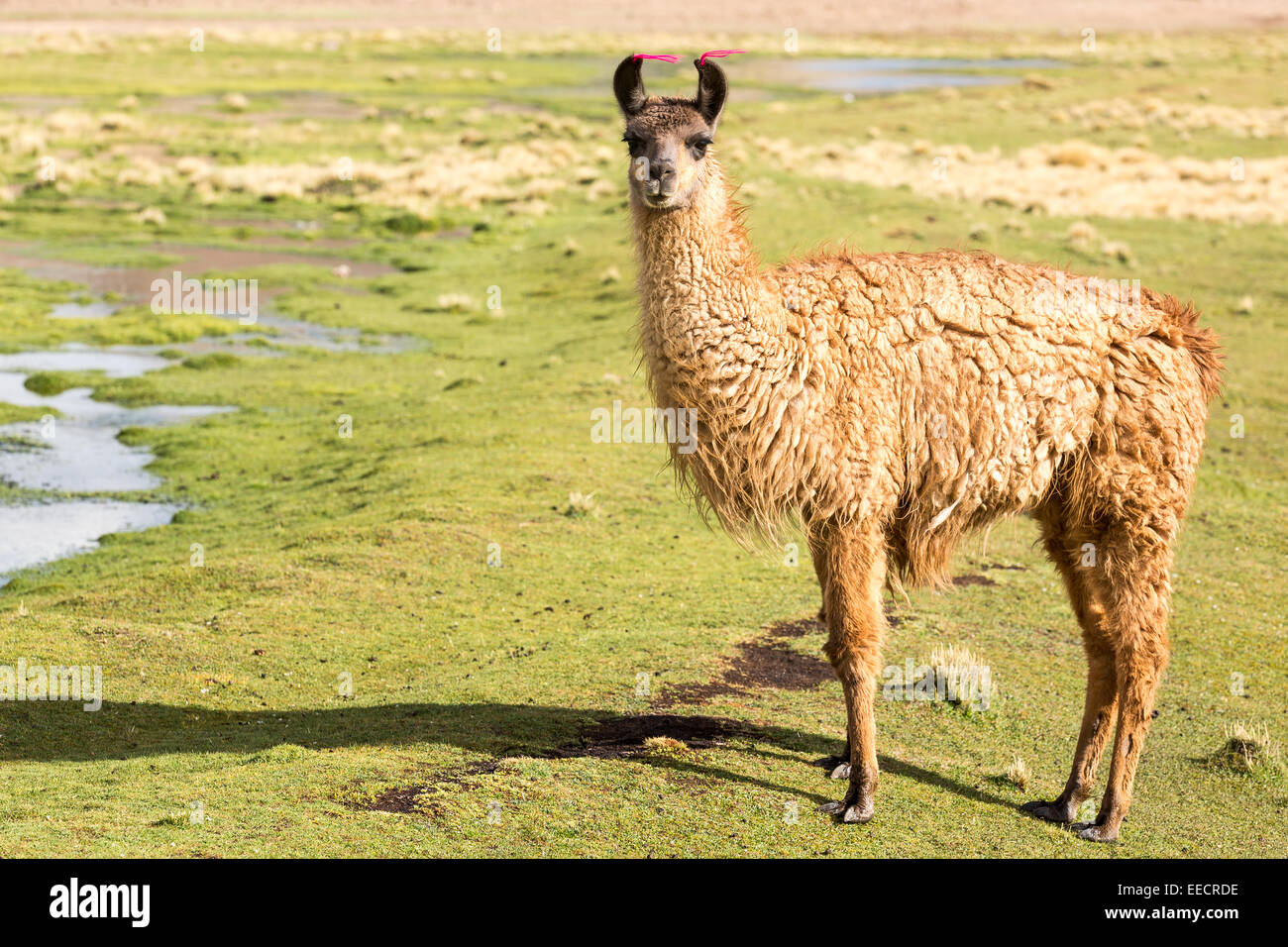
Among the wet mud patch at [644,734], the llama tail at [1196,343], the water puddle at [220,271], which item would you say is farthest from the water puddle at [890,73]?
the wet mud patch at [644,734]

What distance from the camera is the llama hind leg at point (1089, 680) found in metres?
7.61

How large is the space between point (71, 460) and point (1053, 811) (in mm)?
13556

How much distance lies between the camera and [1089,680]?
773 centimetres

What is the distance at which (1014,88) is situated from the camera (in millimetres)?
68375

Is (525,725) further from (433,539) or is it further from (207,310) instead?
(207,310)

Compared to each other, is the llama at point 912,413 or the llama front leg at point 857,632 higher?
the llama at point 912,413

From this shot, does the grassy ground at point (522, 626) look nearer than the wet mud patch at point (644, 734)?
Yes

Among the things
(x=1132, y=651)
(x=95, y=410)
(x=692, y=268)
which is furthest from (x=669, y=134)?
(x=95, y=410)

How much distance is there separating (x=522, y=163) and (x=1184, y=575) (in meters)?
34.9

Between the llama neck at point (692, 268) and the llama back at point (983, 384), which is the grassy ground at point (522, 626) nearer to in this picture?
the llama back at point (983, 384)

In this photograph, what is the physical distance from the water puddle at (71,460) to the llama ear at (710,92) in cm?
928

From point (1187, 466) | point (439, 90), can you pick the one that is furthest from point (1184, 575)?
point (439, 90)

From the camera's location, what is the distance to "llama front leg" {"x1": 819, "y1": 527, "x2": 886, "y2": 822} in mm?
7188

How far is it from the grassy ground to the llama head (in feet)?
11.4
